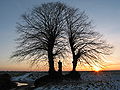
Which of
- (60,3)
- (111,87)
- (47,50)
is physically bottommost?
(111,87)

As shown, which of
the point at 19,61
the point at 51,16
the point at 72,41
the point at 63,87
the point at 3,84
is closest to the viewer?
the point at 63,87

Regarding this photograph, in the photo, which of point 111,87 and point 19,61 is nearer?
point 111,87

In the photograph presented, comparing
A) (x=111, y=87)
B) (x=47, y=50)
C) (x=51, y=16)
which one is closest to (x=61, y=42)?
(x=47, y=50)

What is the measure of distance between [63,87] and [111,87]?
5547mm

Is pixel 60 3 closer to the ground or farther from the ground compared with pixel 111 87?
farther from the ground

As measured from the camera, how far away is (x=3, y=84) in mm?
31406

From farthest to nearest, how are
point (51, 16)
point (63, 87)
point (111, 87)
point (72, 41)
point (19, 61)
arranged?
point (72, 41), point (51, 16), point (19, 61), point (63, 87), point (111, 87)

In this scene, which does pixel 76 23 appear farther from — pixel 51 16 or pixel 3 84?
pixel 3 84

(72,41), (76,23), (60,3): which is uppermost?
(60,3)

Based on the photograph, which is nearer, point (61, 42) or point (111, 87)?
point (111, 87)

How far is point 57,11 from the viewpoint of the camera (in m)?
36.8

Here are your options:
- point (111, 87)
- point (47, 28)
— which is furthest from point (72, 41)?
point (111, 87)

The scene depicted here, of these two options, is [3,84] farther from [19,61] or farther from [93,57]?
[93,57]

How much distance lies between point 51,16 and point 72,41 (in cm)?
679
